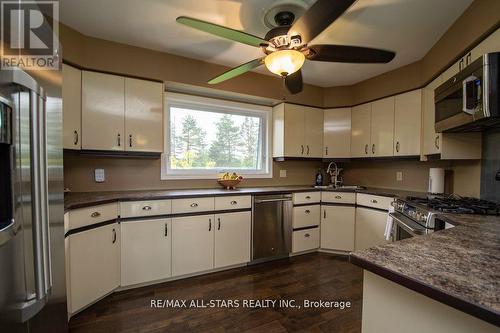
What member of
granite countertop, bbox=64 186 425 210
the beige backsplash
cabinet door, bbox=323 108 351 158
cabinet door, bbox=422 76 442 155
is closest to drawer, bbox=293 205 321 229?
granite countertop, bbox=64 186 425 210

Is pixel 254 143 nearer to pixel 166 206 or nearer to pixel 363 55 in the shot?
pixel 166 206

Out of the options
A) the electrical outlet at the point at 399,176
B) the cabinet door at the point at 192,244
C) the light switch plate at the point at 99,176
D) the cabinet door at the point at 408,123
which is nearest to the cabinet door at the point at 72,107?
the light switch plate at the point at 99,176

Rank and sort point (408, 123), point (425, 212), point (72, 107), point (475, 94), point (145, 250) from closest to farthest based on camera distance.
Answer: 1. point (475, 94)
2. point (425, 212)
3. point (72, 107)
4. point (145, 250)
5. point (408, 123)

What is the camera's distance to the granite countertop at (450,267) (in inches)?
21.1

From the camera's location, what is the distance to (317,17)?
4.03 ft

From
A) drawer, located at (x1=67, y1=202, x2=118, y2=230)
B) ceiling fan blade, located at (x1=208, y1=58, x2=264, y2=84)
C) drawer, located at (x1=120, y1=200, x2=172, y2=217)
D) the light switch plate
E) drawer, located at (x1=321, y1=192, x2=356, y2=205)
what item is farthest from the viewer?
drawer, located at (x1=321, y1=192, x2=356, y2=205)

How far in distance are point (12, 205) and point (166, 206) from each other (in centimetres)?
151

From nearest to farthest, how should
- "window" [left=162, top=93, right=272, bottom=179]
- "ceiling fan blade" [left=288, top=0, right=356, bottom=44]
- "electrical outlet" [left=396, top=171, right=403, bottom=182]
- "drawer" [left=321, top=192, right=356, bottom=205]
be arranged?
1. "ceiling fan blade" [left=288, top=0, right=356, bottom=44]
2. "window" [left=162, top=93, right=272, bottom=179]
3. "drawer" [left=321, top=192, right=356, bottom=205]
4. "electrical outlet" [left=396, top=171, right=403, bottom=182]

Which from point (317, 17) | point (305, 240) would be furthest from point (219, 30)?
point (305, 240)

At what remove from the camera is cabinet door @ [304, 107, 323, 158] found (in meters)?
3.36

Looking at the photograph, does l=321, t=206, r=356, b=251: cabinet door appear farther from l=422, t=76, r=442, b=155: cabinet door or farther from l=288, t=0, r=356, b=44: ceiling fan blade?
l=288, t=0, r=356, b=44: ceiling fan blade

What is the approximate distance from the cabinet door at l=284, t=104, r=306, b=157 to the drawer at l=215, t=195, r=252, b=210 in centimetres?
97

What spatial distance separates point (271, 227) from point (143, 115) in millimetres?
1883

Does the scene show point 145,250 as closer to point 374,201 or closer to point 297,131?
point 297,131
